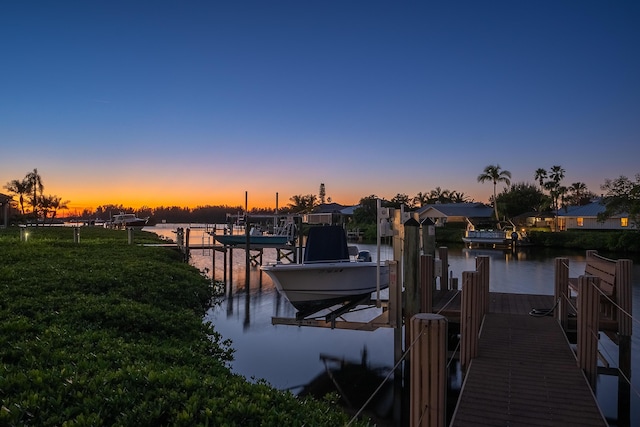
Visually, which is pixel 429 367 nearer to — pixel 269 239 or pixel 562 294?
pixel 562 294

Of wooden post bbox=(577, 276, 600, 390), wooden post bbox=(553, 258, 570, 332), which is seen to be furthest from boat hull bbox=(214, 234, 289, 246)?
wooden post bbox=(577, 276, 600, 390)

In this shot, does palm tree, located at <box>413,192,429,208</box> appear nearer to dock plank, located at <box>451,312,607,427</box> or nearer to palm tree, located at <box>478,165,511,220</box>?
palm tree, located at <box>478,165,511,220</box>

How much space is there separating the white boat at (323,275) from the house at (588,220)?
62.4m

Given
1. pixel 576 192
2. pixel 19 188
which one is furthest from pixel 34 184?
pixel 576 192

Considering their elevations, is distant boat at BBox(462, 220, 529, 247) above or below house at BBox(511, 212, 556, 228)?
below

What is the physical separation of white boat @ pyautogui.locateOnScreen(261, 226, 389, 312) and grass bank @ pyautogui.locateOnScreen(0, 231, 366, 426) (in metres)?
2.34

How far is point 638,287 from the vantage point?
24.0m

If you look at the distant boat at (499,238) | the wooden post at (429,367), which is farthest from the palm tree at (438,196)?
the wooden post at (429,367)

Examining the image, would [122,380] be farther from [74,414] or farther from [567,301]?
[567,301]

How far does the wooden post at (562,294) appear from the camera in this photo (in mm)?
8898

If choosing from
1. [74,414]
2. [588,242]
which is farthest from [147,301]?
[588,242]

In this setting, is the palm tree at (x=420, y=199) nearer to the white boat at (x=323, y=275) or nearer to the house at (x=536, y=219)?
the house at (x=536, y=219)

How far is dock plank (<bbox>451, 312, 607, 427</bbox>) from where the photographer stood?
5.16m

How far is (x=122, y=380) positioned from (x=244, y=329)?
32.7 feet
